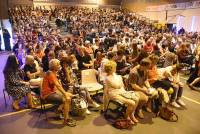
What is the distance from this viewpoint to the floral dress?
4.07m

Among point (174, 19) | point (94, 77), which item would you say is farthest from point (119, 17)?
point (94, 77)

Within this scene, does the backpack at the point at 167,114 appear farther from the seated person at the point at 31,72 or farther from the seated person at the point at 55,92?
the seated person at the point at 31,72

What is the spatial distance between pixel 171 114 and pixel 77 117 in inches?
66.6

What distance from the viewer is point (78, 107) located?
12.8 feet

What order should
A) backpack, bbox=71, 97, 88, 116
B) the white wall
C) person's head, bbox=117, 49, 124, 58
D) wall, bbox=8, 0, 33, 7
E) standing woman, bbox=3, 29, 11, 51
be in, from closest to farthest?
backpack, bbox=71, 97, 88, 116
person's head, bbox=117, 49, 124, 58
standing woman, bbox=3, 29, 11, 51
the white wall
wall, bbox=8, 0, 33, 7

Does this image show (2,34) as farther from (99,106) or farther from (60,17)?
(99,106)

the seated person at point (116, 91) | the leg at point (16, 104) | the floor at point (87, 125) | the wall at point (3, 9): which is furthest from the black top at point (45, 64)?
the wall at point (3, 9)

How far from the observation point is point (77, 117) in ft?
13.0

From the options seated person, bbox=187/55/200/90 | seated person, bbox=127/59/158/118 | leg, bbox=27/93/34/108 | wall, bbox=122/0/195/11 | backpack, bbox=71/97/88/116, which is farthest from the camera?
wall, bbox=122/0/195/11

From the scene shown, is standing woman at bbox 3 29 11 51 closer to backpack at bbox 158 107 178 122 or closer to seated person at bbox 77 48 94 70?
seated person at bbox 77 48 94 70

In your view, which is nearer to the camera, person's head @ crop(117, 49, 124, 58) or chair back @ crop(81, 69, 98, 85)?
chair back @ crop(81, 69, 98, 85)

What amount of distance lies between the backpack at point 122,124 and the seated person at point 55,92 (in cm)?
70

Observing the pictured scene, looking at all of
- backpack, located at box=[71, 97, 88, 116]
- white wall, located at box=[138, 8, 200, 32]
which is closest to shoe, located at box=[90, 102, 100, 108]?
backpack, located at box=[71, 97, 88, 116]

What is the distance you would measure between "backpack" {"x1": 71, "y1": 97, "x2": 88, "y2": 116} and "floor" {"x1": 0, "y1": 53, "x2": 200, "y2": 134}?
0.11 m
